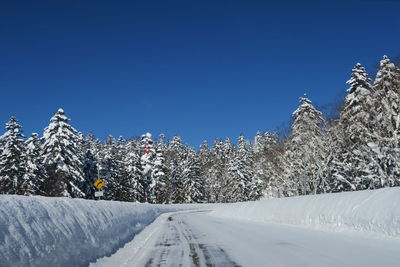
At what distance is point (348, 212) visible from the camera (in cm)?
1031

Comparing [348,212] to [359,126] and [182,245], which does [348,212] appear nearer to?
[182,245]

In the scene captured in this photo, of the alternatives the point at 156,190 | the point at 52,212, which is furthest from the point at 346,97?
the point at 156,190

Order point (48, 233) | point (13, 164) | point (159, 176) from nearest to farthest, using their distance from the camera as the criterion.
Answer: point (48, 233), point (13, 164), point (159, 176)

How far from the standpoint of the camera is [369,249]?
23.2 ft

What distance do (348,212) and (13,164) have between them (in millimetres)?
35145

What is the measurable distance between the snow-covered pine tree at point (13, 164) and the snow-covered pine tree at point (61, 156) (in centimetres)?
258

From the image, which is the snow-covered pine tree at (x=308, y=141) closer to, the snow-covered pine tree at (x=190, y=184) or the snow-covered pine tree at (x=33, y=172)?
the snow-covered pine tree at (x=33, y=172)

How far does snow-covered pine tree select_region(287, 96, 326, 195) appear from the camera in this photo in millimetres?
37875

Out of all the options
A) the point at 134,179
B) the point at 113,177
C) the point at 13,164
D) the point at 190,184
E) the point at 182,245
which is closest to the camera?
the point at 182,245

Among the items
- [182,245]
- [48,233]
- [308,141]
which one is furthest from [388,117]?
[48,233]

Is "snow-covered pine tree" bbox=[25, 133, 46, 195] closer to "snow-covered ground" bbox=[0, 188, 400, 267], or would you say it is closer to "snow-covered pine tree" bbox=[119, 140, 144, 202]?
"snow-covered pine tree" bbox=[119, 140, 144, 202]

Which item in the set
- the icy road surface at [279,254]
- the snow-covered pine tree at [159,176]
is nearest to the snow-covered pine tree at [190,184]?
the snow-covered pine tree at [159,176]

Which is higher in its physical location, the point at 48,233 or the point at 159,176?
the point at 159,176

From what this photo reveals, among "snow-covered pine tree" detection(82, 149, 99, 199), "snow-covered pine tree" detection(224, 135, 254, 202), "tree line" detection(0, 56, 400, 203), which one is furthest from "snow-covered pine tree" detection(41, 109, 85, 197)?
"snow-covered pine tree" detection(224, 135, 254, 202)
